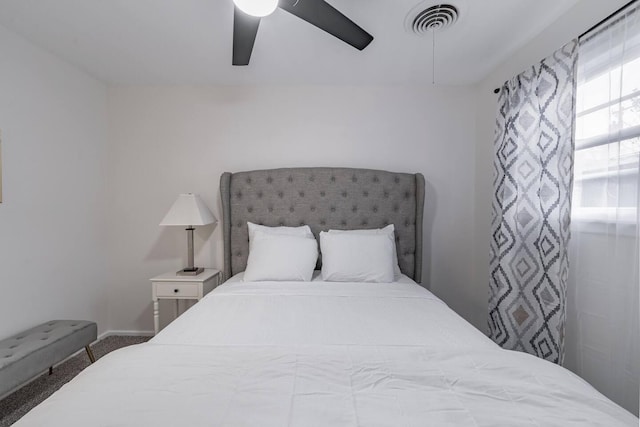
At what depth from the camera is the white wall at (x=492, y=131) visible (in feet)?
4.99

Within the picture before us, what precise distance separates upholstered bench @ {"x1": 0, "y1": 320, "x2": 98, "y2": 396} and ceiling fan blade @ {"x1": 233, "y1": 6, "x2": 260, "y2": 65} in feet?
6.29

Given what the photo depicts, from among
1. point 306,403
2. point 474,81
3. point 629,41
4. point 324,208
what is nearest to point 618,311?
point 629,41

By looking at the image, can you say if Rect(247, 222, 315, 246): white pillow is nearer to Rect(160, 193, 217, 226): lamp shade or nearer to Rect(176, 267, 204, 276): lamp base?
Rect(160, 193, 217, 226): lamp shade

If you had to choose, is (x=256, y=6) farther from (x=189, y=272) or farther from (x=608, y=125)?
(x=189, y=272)

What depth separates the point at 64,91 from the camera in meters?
2.30

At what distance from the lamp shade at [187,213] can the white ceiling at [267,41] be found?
1017 mm

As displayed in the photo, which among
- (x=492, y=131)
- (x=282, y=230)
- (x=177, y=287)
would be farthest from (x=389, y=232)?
(x=177, y=287)

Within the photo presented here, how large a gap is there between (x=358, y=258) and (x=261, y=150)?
4.23ft

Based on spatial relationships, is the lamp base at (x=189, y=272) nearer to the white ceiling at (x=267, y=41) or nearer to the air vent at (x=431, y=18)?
the white ceiling at (x=267, y=41)

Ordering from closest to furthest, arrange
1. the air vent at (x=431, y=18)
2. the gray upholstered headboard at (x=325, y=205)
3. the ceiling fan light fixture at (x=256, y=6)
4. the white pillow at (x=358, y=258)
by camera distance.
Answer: the ceiling fan light fixture at (x=256, y=6), the air vent at (x=431, y=18), the white pillow at (x=358, y=258), the gray upholstered headboard at (x=325, y=205)

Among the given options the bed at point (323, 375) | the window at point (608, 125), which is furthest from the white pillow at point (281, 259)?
the window at point (608, 125)

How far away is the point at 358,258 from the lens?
6.96 ft

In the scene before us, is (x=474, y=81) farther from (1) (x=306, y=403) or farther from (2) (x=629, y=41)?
(1) (x=306, y=403)

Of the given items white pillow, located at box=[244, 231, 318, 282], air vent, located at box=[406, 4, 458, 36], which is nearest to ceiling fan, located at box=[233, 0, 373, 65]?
air vent, located at box=[406, 4, 458, 36]
